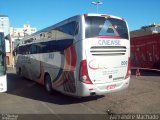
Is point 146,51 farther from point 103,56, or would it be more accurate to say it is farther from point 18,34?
point 18,34

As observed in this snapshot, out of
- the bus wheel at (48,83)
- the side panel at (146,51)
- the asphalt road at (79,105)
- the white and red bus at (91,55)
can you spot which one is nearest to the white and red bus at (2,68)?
the asphalt road at (79,105)

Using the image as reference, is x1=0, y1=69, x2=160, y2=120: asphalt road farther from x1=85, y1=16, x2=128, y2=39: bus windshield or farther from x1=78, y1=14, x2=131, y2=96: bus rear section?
x1=85, y1=16, x2=128, y2=39: bus windshield

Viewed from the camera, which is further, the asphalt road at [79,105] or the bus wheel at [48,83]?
the bus wheel at [48,83]

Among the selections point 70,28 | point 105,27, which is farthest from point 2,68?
Result: point 105,27

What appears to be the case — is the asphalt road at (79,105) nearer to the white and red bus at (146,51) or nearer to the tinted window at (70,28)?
the tinted window at (70,28)

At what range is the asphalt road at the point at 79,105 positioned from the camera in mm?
8492

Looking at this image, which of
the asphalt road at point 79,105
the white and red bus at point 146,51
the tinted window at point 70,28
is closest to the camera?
the asphalt road at point 79,105

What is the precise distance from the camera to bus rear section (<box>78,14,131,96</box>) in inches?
368

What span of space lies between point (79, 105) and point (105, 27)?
3188 mm

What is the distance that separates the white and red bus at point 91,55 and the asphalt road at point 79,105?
538 millimetres

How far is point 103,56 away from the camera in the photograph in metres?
9.63

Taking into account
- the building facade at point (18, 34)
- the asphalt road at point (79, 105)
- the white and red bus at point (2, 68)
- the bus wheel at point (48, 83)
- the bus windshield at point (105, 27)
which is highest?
the building facade at point (18, 34)

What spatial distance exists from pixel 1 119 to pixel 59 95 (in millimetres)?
4667

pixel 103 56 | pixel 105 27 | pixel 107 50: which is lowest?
pixel 103 56
